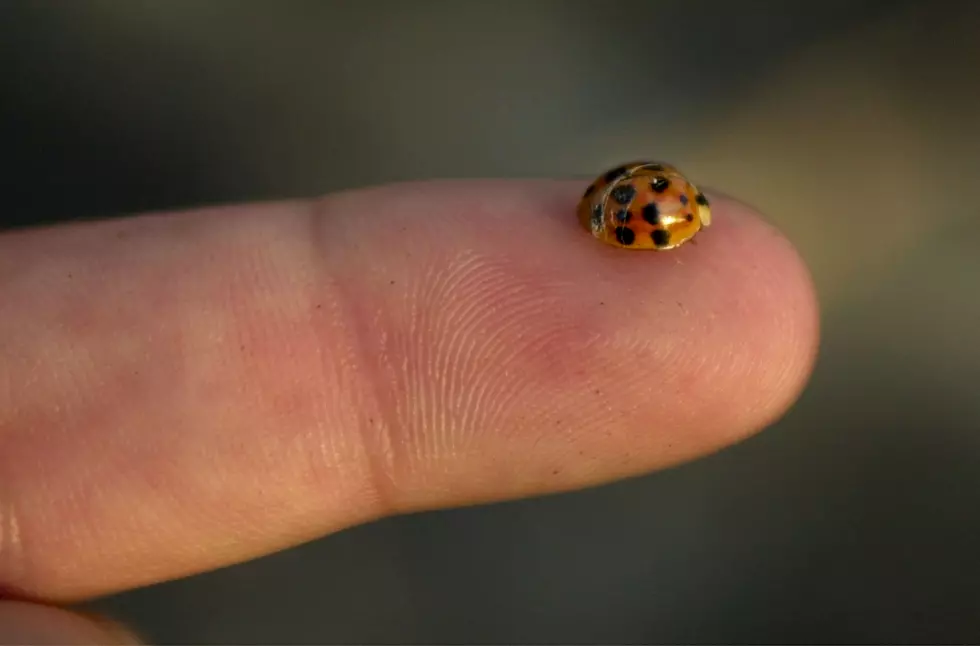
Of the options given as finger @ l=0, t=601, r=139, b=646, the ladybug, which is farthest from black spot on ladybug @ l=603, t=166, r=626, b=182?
finger @ l=0, t=601, r=139, b=646

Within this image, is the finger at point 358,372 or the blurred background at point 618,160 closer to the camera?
the finger at point 358,372

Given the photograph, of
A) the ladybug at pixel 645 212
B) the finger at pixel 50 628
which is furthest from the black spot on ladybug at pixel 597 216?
the finger at pixel 50 628

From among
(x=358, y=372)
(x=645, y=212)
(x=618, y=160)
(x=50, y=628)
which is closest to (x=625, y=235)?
(x=645, y=212)

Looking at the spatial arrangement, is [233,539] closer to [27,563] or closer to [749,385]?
[27,563]

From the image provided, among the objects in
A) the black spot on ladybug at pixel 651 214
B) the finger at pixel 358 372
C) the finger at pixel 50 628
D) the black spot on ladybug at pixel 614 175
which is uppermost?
the black spot on ladybug at pixel 614 175

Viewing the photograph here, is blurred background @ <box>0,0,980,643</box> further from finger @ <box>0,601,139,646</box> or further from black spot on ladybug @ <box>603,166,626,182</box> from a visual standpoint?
black spot on ladybug @ <box>603,166,626,182</box>

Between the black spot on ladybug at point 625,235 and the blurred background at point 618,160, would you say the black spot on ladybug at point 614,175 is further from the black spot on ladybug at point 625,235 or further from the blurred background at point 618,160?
the blurred background at point 618,160

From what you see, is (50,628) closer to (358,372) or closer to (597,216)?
(358,372)
